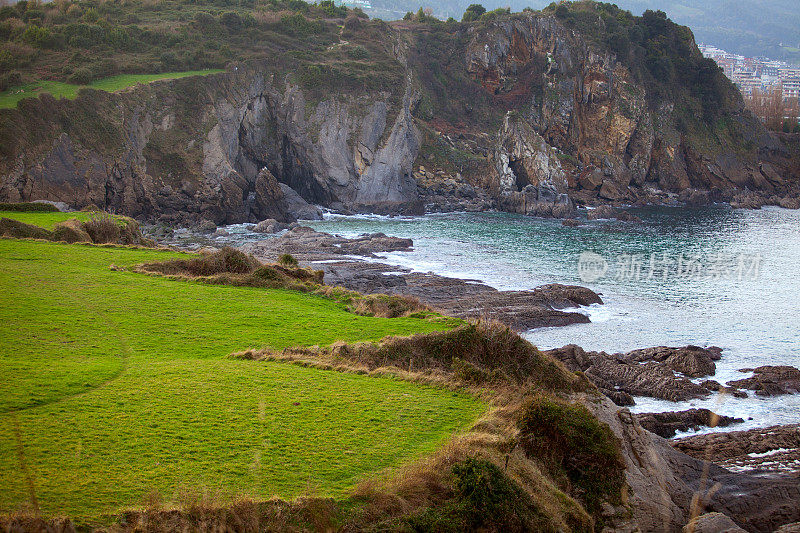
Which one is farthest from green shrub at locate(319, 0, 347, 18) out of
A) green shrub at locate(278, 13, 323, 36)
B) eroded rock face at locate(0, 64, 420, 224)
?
eroded rock face at locate(0, 64, 420, 224)

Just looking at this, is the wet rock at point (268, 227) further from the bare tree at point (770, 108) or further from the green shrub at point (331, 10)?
the bare tree at point (770, 108)

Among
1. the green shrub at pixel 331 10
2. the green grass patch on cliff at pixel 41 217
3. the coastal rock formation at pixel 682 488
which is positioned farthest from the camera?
the green shrub at pixel 331 10

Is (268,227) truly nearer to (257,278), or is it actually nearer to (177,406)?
(257,278)

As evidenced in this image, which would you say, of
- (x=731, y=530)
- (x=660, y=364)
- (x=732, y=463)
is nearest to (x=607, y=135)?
(x=660, y=364)

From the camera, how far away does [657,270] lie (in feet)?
149

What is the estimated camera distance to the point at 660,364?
82.0 feet

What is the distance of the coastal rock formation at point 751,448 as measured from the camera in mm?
15617

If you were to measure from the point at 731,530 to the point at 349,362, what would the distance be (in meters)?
7.05

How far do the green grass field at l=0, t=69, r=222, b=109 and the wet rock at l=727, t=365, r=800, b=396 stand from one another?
181 feet

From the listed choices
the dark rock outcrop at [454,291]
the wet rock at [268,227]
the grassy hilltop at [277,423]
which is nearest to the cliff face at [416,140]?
the wet rock at [268,227]

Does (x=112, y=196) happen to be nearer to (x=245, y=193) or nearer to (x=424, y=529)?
(x=245, y=193)

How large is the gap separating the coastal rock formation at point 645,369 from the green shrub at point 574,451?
37.9 ft

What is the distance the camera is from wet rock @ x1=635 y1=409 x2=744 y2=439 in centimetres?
1820

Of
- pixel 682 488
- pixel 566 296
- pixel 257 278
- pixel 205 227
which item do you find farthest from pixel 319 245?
pixel 682 488
